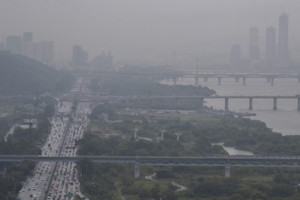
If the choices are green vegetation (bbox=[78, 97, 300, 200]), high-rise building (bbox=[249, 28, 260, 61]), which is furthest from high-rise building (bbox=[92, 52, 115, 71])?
green vegetation (bbox=[78, 97, 300, 200])

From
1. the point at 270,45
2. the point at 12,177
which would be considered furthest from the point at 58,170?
the point at 270,45

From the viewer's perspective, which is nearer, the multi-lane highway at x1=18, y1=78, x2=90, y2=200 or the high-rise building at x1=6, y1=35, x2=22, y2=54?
the multi-lane highway at x1=18, y1=78, x2=90, y2=200

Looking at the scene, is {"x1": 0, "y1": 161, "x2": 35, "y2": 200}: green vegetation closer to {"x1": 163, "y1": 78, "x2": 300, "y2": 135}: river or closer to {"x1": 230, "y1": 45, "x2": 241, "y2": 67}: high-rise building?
{"x1": 163, "y1": 78, "x2": 300, "y2": 135}: river

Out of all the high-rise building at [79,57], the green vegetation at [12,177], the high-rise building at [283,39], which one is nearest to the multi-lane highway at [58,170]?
the green vegetation at [12,177]

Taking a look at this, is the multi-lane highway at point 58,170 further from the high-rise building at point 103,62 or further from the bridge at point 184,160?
the high-rise building at point 103,62

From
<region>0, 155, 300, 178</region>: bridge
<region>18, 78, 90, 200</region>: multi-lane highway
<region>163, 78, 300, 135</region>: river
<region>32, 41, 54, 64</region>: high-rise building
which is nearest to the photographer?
<region>18, 78, 90, 200</region>: multi-lane highway
